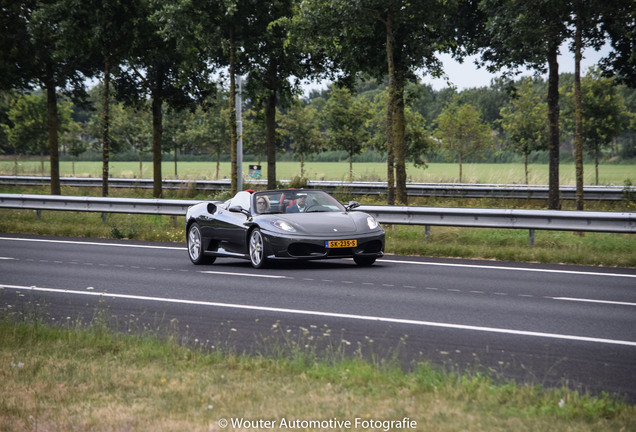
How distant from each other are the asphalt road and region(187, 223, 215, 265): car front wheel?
0.20 m

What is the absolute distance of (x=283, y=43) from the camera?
25.6 m

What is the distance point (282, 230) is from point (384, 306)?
12.1 ft

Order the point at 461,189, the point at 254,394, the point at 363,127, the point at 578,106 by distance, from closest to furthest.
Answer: the point at 254,394, the point at 578,106, the point at 461,189, the point at 363,127

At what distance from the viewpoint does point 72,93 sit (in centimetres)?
3319

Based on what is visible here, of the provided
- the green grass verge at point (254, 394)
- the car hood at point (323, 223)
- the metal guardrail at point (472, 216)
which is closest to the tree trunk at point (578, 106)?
the metal guardrail at point (472, 216)

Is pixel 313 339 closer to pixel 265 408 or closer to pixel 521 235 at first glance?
pixel 265 408

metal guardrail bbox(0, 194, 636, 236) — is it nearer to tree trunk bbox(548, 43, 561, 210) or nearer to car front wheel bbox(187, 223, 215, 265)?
car front wheel bbox(187, 223, 215, 265)

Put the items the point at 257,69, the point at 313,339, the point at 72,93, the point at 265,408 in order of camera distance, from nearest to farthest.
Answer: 1. the point at 265,408
2. the point at 313,339
3. the point at 257,69
4. the point at 72,93

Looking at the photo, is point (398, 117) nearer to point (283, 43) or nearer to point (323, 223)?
point (283, 43)

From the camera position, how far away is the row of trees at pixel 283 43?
21.7 metres

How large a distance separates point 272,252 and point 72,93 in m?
22.5

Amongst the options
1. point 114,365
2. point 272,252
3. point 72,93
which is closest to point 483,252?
point 272,252

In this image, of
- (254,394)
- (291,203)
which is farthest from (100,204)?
(254,394)

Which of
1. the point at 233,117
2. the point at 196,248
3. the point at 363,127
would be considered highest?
the point at 363,127
